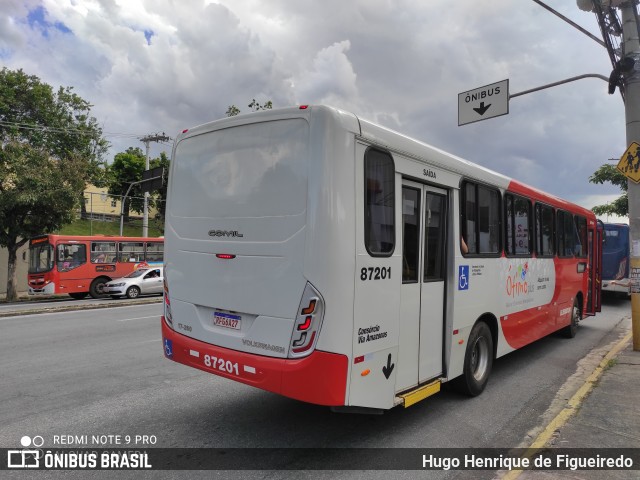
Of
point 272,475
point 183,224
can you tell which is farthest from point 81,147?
point 272,475

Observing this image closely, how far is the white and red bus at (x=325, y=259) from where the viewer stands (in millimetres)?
3727

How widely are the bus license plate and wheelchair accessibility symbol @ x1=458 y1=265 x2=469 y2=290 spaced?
8.42 ft

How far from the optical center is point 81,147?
3142 centimetres

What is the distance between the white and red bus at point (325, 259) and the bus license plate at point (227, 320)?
0.01 metres

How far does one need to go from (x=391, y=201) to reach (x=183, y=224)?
87.5 inches

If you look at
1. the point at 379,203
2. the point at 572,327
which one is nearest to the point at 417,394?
the point at 379,203

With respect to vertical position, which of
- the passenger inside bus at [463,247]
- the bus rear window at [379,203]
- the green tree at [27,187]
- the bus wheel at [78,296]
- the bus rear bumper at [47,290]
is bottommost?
the bus wheel at [78,296]

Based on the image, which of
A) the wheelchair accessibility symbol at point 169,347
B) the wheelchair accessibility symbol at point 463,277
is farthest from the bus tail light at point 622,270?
the wheelchair accessibility symbol at point 169,347

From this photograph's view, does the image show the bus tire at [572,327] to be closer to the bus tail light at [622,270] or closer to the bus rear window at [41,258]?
the bus tail light at [622,270]

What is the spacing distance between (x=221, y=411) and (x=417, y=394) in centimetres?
222

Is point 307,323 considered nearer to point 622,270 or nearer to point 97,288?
point 622,270

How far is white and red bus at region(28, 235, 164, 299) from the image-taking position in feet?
69.3

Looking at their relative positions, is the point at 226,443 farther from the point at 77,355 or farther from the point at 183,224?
the point at 77,355

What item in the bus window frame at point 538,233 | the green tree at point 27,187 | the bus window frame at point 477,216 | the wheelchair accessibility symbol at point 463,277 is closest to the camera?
the wheelchair accessibility symbol at point 463,277
